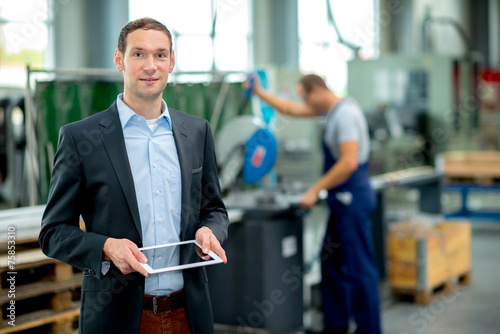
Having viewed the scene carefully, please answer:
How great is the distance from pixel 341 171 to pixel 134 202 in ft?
7.12

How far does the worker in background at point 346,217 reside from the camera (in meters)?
3.60

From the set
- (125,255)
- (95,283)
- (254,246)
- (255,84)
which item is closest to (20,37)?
(255,84)

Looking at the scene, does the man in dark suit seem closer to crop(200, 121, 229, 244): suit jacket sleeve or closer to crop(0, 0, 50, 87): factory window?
crop(200, 121, 229, 244): suit jacket sleeve

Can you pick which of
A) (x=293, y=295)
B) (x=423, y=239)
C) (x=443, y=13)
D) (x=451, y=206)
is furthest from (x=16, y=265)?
(x=443, y=13)

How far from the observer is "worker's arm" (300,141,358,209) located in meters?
3.56

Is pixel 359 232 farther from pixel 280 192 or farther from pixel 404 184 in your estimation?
pixel 404 184

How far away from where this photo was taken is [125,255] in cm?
142

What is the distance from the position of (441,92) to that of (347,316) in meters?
7.50

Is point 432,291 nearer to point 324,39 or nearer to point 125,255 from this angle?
point 125,255

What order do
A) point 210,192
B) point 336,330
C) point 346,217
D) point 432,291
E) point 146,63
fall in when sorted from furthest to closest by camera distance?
point 432,291, point 336,330, point 346,217, point 210,192, point 146,63

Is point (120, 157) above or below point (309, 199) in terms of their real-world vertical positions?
above

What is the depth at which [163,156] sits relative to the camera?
5.28ft

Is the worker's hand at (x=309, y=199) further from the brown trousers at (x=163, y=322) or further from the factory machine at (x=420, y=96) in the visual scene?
the factory machine at (x=420, y=96)

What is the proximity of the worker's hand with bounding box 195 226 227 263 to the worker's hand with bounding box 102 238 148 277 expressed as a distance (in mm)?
163
